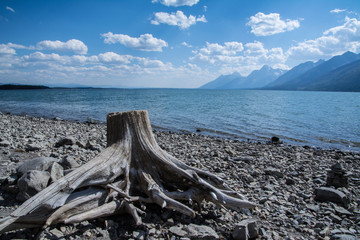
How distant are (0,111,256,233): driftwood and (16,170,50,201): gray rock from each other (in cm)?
123

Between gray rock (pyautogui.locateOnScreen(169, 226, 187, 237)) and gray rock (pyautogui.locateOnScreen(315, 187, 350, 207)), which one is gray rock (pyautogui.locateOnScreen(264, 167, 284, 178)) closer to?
gray rock (pyautogui.locateOnScreen(315, 187, 350, 207))

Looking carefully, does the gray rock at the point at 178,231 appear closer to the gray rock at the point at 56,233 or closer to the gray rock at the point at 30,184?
the gray rock at the point at 56,233

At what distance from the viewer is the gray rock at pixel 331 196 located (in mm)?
6820

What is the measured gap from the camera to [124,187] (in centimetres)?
542

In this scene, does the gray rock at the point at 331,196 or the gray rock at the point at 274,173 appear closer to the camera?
the gray rock at the point at 331,196

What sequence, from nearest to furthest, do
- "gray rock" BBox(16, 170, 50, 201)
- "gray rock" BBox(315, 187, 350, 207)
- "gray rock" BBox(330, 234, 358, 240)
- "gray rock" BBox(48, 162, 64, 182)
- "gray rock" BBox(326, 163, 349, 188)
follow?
"gray rock" BBox(330, 234, 358, 240) → "gray rock" BBox(16, 170, 50, 201) → "gray rock" BBox(48, 162, 64, 182) → "gray rock" BBox(315, 187, 350, 207) → "gray rock" BBox(326, 163, 349, 188)

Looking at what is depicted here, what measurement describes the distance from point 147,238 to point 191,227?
0.93 m

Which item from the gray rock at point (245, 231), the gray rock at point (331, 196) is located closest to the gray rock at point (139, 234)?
the gray rock at point (245, 231)

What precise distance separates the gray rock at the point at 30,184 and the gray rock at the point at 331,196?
7.90m

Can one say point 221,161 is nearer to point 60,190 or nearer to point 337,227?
point 337,227

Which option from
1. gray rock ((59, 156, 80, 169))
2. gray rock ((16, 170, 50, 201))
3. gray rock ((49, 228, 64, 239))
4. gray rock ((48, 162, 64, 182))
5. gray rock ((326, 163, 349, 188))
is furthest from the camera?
gray rock ((326, 163, 349, 188))

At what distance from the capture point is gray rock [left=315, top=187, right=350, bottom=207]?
22.4 ft

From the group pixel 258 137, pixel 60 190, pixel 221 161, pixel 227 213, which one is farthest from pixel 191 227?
pixel 258 137

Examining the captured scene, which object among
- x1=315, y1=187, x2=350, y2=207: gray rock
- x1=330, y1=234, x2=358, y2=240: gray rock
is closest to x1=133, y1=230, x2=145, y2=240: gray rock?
x1=330, y1=234, x2=358, y2=240: gray rock
